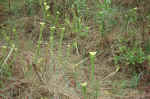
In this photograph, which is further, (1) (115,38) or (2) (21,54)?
(1) (115,38)

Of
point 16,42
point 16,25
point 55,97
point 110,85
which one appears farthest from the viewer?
point 16,25

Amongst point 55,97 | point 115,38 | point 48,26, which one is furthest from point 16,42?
point 115,38

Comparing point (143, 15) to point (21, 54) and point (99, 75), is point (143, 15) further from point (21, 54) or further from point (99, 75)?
point (21, 54)

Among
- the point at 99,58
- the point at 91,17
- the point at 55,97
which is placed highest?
the point at 91,17

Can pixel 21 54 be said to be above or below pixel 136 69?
above

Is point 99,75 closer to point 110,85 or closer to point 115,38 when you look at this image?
point 110,85

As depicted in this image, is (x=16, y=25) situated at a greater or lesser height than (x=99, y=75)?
greater

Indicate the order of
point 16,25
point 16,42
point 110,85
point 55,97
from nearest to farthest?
point 55,97
point 110,85
point 16,42
point 16,25

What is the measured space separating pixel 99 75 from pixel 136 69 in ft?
1.10

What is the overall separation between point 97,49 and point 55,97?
78 centimetres

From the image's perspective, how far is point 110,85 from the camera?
2107 millimetres

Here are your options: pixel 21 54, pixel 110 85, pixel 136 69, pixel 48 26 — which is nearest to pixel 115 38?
pixel 136 69

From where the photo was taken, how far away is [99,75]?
2.24 metres

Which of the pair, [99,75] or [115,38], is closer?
[99,75]
